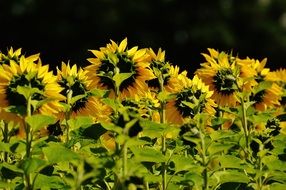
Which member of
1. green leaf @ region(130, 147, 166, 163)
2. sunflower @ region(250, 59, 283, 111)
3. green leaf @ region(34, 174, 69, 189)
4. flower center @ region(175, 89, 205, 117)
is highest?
sunflower @ region(250, 59, 283, 111)

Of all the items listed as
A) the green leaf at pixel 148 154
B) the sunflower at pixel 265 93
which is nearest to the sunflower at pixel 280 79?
the sunflower at pixel 265 93

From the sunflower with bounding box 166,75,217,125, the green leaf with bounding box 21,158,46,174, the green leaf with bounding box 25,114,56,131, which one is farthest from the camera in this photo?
the sunflower with bounding box 166,75,217,125

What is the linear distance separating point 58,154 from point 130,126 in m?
0.49

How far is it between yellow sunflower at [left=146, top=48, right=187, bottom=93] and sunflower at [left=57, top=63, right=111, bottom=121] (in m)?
0.33

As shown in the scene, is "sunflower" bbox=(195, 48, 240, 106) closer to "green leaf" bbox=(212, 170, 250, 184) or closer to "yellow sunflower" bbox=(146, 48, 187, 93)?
"yellow sunflower" bbox=(146, 48, 187, 93)

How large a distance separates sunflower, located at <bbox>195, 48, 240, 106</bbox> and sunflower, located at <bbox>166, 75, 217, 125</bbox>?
10.5 inches

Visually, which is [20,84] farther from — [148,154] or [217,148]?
[217,148]

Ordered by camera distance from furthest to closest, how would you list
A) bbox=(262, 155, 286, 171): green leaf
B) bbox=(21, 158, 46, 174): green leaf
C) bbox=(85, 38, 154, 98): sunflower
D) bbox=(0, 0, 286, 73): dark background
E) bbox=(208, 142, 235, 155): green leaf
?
bbox=(0, 0, 286, 73): dark background, bbox=(85, 38, 154, 98): sunflower, bbox=(262, 155, 286, 171): green leaf, bbox=(208, 142, 235, 155): green leaf, bbox=(21, 158, 46, 174): green leaf

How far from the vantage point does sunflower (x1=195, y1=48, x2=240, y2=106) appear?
4.77 meters

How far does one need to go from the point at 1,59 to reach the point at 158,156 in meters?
1.10

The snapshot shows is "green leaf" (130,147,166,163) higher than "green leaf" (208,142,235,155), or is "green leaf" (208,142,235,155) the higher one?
"green leaf" (208,142,235,155)

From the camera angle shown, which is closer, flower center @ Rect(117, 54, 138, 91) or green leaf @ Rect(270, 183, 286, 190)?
green leaf @ Rect(270, 183, 286, 190)

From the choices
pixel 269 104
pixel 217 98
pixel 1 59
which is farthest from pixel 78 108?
pixel 269 104

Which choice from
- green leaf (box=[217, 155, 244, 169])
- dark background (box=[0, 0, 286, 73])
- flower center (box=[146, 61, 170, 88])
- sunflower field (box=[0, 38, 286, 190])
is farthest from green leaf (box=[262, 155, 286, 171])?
dark background (box=[0, 0, 286, 73])
